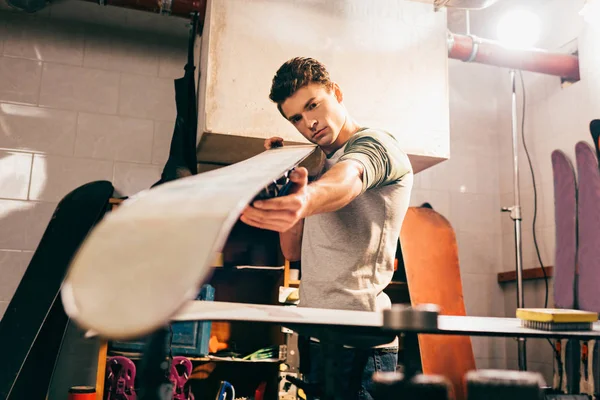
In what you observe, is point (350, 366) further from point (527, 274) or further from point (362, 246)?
point (527, 274)

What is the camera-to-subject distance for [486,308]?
358 cm

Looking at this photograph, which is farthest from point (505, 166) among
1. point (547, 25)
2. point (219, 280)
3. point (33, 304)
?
point (33, 304)

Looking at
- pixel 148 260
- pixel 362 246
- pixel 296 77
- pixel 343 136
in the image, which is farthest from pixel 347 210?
pixel 148 260

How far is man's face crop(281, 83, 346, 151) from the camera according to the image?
1639 millimetres

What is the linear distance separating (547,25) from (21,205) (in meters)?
3.21

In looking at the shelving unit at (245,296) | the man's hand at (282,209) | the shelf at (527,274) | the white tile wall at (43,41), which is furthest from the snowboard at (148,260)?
the shelf at (527,274)

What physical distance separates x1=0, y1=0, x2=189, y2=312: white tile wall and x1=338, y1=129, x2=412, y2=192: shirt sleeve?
2.10 m

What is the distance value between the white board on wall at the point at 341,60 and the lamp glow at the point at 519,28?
459mm

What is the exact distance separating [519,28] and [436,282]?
4.82ft

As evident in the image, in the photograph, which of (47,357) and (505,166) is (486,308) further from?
(47,357)

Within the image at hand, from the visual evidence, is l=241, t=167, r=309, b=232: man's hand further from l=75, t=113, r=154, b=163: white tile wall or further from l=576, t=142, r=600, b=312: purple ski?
l=75, t=113, r=154, b=163: white tile wall

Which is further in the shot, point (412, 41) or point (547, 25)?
point (547, 25)

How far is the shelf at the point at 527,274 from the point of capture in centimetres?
314

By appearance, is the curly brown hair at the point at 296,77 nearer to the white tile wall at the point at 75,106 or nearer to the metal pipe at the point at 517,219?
the white tile wall at the point at 75,106
